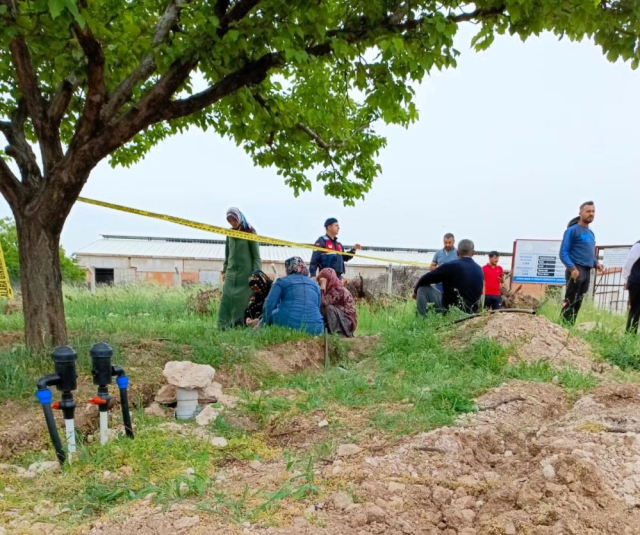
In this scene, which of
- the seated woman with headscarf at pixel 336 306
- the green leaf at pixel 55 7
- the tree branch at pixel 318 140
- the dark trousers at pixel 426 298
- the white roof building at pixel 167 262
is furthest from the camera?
the white roof building at pixel 167 262

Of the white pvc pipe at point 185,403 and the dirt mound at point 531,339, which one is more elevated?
the dirt mound at point 531,339

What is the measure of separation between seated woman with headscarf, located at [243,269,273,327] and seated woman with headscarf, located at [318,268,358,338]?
666 millimetres

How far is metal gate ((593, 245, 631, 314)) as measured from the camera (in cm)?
1039

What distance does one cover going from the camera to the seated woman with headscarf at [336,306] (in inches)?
233

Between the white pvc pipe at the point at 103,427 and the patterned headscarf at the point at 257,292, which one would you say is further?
the patterned headscarf at the point at 257,292

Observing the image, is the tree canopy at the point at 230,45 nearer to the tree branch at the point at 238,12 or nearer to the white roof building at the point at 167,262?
the tree branch at the point at 238,12

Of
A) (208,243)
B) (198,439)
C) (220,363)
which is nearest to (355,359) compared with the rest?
(220,363)

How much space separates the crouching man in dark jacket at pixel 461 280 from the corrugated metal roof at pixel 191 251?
16.7 meters

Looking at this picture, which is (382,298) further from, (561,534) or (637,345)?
(561,534)

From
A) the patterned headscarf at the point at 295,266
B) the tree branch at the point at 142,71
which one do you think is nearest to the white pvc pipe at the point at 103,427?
the tree branch at the point at 142,71

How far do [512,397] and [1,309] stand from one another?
8.81 m

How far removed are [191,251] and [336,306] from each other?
2294 cm

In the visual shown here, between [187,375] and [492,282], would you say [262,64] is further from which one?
[492,282]

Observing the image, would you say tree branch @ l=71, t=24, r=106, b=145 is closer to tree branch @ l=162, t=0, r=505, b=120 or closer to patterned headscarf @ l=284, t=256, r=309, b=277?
tree branch @ l=162, t=0, r=505, b=120
